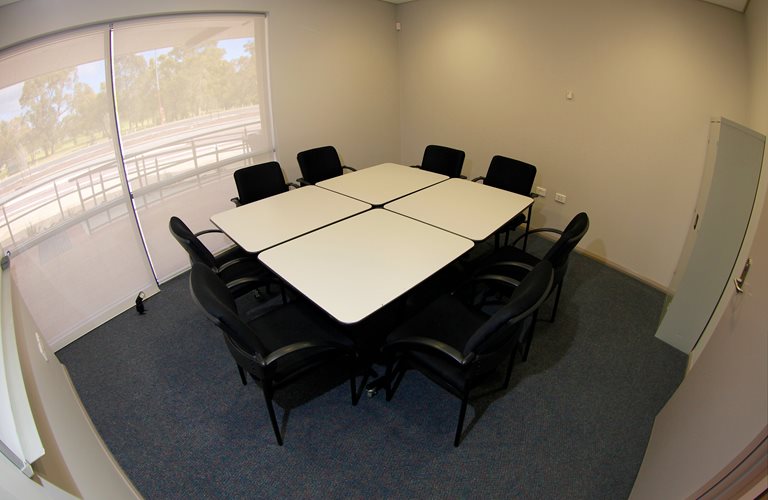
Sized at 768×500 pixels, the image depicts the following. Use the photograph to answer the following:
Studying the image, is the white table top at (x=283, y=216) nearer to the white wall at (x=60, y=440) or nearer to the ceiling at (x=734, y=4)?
the white wall at (x=60, y=440)

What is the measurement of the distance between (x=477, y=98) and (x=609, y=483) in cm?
390

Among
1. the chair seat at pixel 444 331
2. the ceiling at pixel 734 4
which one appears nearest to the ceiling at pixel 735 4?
the ceiling at pixel 734 4

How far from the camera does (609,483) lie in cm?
182

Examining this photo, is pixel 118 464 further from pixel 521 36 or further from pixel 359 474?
pixel 521 36

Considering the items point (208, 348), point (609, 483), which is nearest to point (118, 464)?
point (208, 348)

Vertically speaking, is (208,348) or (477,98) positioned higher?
(477,98)

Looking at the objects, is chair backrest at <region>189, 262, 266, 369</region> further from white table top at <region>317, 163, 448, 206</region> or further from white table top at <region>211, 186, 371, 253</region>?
white table top at <region>317, 163, 448, 206</region>

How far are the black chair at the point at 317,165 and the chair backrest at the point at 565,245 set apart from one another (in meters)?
2.39

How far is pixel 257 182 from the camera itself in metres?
3.43

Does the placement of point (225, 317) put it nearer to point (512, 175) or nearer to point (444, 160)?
point (512, 175)

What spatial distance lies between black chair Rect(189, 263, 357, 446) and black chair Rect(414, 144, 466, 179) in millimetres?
2457

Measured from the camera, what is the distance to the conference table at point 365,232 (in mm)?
1947

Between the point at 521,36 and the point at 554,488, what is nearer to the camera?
the point at 554,488

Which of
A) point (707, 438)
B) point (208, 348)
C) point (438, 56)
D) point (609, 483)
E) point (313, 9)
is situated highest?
point (313, 9)
